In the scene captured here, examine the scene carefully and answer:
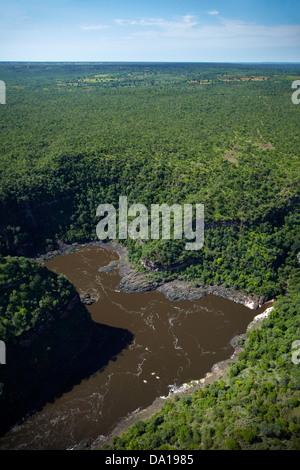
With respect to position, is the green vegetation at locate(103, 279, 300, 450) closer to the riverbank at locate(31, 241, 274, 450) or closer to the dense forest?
the dense forest

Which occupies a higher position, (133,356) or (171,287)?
(171,287)

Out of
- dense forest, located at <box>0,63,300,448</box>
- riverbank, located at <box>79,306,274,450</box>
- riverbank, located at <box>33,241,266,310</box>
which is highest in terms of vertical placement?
dense forest, located at <box>0,63,300,448</box>

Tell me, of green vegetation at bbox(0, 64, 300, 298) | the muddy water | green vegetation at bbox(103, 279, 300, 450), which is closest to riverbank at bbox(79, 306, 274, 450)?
the muddy water

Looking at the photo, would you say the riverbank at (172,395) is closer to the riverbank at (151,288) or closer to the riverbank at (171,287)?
the riverbank at (151,288)

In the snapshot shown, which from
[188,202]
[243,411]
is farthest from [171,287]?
[243,411]

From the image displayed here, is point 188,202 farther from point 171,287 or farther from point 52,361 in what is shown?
point 52,361
